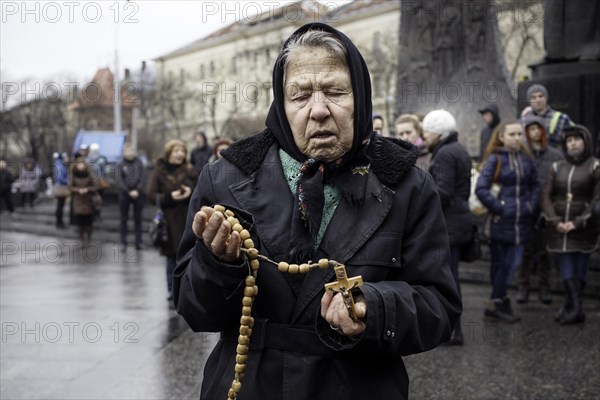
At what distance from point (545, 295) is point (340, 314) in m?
6.97

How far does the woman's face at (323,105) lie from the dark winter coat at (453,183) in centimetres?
449

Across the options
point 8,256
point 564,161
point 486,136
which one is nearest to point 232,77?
point 8,256

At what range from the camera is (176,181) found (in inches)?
370

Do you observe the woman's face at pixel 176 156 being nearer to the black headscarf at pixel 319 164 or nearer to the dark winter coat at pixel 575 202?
the dark winter coat at pixel 575 202

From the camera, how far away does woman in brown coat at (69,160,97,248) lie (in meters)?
15.1

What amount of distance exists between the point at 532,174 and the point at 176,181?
4.07 meters

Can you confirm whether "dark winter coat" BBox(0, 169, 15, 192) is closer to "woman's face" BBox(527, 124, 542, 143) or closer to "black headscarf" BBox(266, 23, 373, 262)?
"woman's face" BBox(527, 124, 542, 143)

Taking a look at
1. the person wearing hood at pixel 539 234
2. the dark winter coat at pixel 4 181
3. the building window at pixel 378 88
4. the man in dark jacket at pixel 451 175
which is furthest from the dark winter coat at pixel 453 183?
the building window at pixel 378 88

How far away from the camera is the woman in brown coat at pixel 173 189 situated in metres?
9.06

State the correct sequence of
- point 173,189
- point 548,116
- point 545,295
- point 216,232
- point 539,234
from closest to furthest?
point 216,232 < point 545,295 < point 539,234 < point 173,189 < point 548,116

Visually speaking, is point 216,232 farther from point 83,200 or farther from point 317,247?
point 83,200

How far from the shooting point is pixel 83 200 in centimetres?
1515

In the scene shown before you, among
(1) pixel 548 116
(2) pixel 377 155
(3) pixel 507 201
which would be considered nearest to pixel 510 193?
(3) pixel 507 201

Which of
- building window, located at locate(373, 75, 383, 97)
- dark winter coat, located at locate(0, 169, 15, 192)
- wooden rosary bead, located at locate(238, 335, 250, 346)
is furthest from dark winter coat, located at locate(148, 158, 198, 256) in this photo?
building window, located at locate(373, 75, 383, 97)
